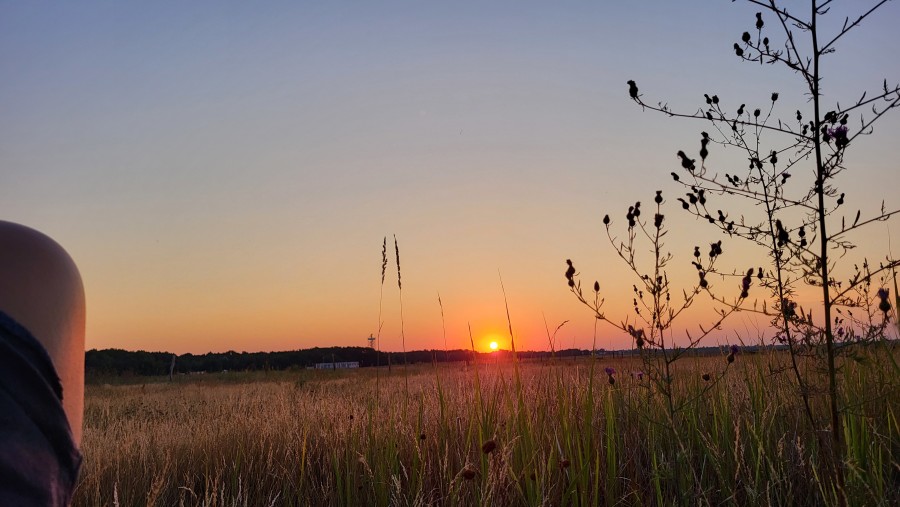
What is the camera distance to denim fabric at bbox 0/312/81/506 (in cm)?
76

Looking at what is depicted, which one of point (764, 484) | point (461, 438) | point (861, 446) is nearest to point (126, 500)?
→ point (461, 438)

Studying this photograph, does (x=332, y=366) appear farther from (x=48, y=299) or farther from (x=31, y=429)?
(x=31, y=429)

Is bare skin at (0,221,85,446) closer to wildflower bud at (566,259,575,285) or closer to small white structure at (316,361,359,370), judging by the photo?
wildflower bud at (566,259,575,285)

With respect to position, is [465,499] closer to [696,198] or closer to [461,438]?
[461,438]

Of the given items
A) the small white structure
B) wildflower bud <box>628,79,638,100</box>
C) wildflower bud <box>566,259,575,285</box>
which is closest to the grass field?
wildflower bud <box>566,259,575,285</box>

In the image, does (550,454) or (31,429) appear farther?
(550,454)

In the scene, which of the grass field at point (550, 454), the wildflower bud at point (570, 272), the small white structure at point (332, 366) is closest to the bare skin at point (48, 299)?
the grass field at point (550, 454)

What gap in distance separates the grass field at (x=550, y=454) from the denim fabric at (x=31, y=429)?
1612mm

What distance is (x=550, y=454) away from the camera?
2891mm

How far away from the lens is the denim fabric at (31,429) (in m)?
0.76

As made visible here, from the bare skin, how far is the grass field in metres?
1.51

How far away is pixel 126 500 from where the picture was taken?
12.4 feet

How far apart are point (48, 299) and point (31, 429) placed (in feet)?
0.97

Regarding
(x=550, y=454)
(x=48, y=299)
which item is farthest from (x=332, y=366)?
(x=48, y=299)
